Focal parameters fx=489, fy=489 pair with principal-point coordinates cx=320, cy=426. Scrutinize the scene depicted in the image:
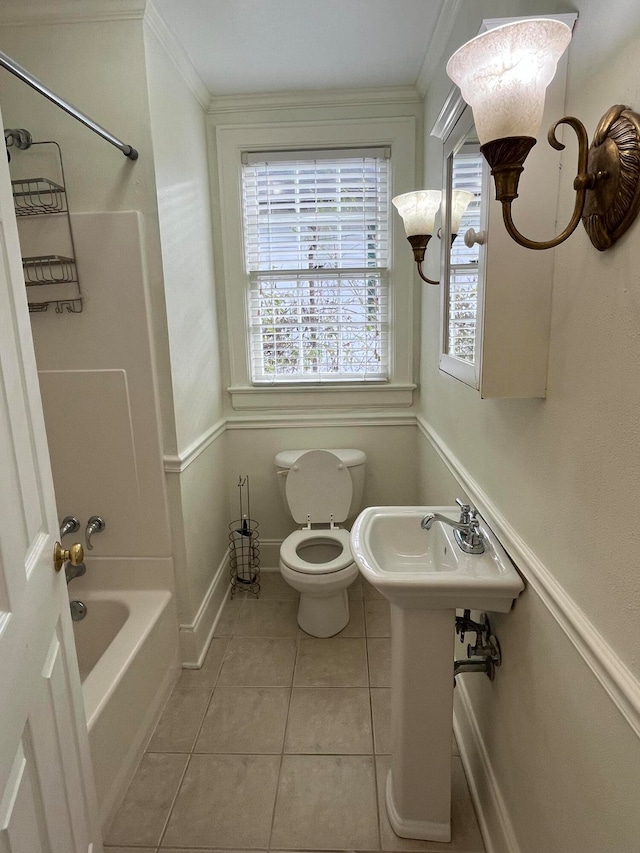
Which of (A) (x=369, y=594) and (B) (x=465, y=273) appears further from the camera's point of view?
(A) (x=369, y=594)

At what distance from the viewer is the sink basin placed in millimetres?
1208

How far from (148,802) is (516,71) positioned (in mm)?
2074

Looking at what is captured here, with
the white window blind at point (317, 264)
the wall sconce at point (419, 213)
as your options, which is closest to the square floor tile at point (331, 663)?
the white window blind at point (317, 264)

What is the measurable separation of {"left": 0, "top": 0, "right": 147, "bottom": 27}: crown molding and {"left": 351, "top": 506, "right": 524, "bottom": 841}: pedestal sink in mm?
1904

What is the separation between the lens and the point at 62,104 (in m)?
1.40

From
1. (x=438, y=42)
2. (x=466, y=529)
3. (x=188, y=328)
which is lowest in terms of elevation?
(x=466, y=529)

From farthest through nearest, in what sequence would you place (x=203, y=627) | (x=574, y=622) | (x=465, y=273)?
(x=203, y=627) → (x=465, y=273) → (x=574, y=622)

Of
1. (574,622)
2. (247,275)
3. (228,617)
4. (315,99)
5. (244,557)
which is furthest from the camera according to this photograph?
(244,557)

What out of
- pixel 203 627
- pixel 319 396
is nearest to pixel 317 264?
pixel 319 396

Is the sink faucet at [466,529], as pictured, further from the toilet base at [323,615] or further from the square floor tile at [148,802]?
the square floor tile at [148,802]

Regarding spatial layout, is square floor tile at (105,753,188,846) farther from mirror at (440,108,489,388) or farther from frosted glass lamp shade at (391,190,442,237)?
frosted glass lamp shade at (391,190,442,237)

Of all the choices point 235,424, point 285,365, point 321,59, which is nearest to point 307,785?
point 235,424

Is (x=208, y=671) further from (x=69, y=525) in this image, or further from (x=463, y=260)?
(x=463, y=260)

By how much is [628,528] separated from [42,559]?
109 cm
